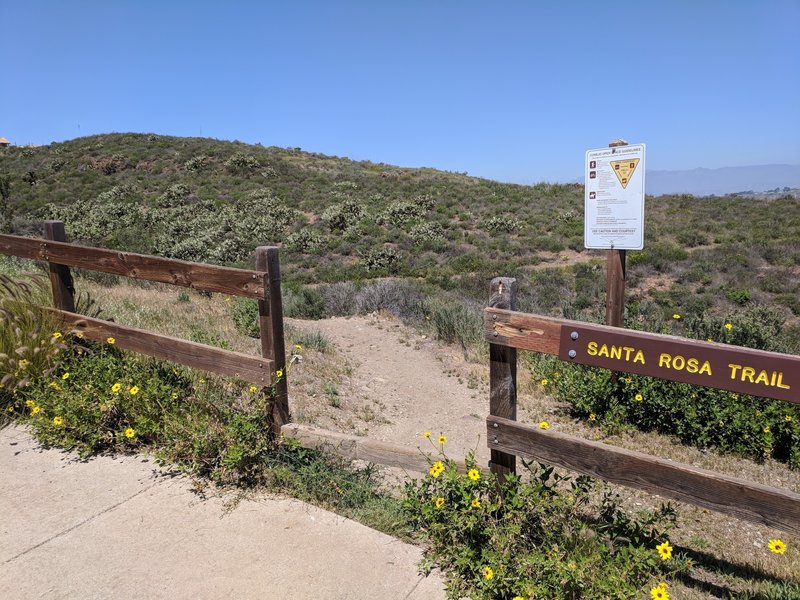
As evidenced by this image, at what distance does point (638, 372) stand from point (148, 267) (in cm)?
334

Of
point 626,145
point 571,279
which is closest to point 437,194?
point 571,279

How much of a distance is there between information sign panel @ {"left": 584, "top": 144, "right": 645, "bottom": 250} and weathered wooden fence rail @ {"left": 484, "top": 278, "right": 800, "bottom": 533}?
10.4ft

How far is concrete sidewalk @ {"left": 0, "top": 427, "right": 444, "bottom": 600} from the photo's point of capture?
9.09 ft

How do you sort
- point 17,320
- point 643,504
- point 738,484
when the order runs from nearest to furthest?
point 738,484, point 643,504, point 17,320

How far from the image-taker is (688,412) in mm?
5484

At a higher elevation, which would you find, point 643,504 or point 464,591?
point 464,591

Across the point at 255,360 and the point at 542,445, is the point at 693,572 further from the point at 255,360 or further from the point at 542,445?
the point at 255,360

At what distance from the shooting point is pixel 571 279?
16.0m

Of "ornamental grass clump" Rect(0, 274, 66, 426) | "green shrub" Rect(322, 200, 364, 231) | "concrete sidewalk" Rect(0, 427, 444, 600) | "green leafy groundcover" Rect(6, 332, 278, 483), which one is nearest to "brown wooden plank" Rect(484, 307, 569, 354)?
"concrete sidewalk" Rect(0, 427, 444, 600)

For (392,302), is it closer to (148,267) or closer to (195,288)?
(148,267)

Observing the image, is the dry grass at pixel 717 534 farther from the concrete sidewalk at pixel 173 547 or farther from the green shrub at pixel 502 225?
the green shrub at pixel 502 225

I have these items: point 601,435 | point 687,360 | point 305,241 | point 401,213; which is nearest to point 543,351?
point 687,360

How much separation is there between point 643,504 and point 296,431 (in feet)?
8.91

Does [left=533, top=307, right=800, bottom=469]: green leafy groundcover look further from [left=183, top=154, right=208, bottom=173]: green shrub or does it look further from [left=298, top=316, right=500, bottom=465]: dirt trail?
[left=183, top=154, right=208, bottom=173]: green shrub
